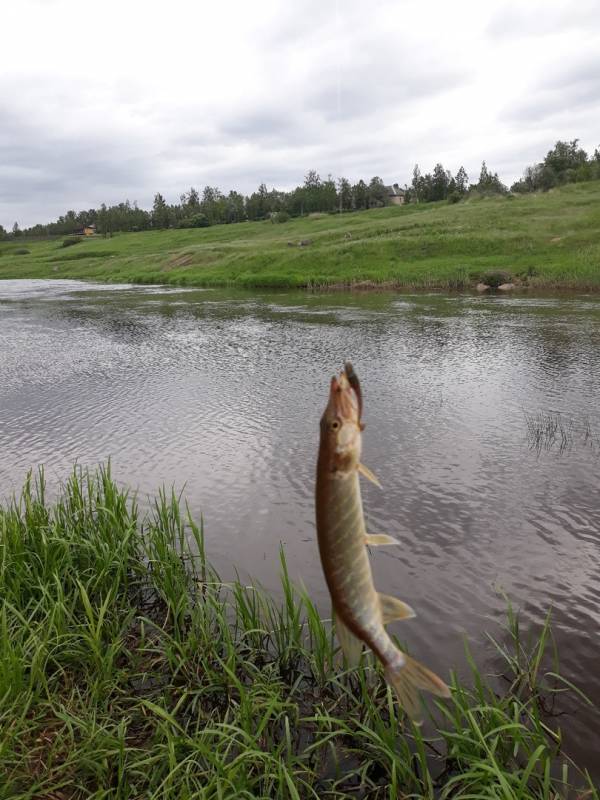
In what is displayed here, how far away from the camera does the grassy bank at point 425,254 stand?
167 feet

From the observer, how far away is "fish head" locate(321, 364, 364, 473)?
207 cm

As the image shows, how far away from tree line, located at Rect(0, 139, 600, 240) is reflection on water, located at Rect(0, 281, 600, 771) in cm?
8264

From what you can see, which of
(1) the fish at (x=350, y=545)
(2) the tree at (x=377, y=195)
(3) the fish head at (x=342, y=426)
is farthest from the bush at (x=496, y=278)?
(2) the tree at (x=377, y=195)

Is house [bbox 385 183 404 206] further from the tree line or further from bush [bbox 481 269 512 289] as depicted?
bush [bbox 481 269 512 289]

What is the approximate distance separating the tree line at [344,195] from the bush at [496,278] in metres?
58.2

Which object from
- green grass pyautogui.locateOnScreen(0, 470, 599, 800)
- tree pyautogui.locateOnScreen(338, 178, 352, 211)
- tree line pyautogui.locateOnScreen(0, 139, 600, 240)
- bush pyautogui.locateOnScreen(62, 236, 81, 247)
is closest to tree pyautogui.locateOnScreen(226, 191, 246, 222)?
tree line pyautogui.locateOnScreen(0, 139, 600, 240)

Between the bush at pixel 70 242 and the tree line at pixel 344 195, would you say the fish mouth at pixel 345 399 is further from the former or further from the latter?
the bush at pixel 70 242

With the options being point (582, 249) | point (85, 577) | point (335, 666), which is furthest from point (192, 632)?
point (582, 249)

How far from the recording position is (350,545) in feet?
7.63

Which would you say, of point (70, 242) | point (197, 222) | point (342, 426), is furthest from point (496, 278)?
point (70, 242)

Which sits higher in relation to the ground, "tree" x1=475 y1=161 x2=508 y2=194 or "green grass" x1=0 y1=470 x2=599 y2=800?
"tree" x1=475 y1=161 x2=508 y2=194

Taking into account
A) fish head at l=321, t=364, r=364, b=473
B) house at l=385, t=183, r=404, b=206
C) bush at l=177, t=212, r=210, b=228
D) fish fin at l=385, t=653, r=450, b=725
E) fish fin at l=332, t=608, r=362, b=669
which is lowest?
fish fin at l=385, t=653, r=450, b=725

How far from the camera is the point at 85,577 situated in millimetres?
7535

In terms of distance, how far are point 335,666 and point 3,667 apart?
3.17 m
